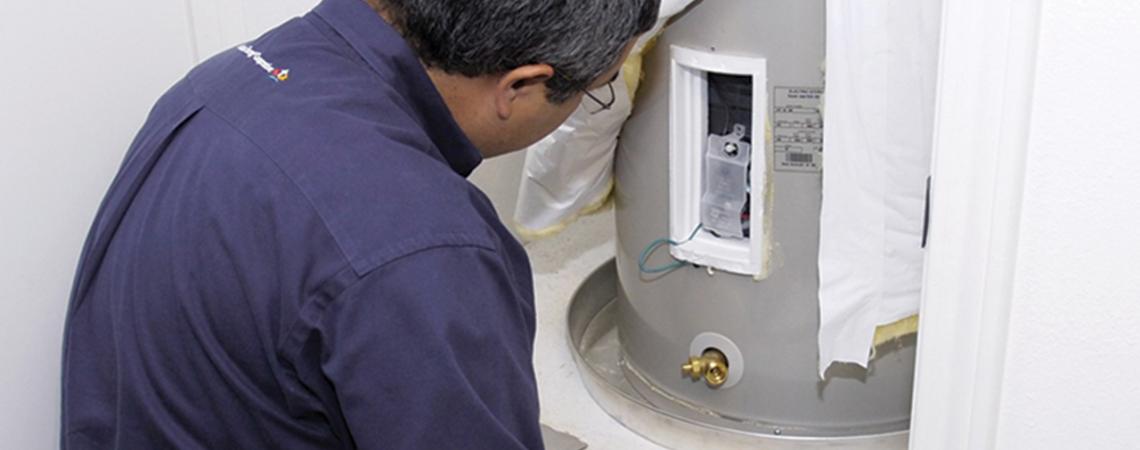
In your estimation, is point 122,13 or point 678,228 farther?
point 678,228

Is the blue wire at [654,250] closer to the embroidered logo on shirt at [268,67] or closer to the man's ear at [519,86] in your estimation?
the man's ear at [519,86]

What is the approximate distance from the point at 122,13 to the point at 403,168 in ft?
1.51

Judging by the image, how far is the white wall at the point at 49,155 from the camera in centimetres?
101

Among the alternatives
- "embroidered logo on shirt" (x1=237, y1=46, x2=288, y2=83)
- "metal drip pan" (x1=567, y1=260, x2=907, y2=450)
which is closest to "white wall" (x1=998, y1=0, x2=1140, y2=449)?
"metal drip pan" (x1=567, y1=260, x2=907, y2=450)

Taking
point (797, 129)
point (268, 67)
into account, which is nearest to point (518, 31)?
point (268, 67)

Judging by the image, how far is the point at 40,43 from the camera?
1.03 metres

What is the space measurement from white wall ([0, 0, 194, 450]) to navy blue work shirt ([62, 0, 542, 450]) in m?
0.10

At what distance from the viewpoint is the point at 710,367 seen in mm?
1485

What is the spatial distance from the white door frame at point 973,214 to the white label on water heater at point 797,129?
0.29 m

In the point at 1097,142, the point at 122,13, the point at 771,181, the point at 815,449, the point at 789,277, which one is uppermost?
the point at 122,13

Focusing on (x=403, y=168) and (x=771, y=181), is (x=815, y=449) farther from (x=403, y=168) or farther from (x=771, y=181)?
(x=403, y=168)

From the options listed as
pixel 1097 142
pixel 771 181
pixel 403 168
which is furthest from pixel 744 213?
pixel 403 168

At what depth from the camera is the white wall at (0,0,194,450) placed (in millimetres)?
1011

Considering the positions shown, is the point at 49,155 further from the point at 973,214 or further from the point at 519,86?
the point at 973,214
